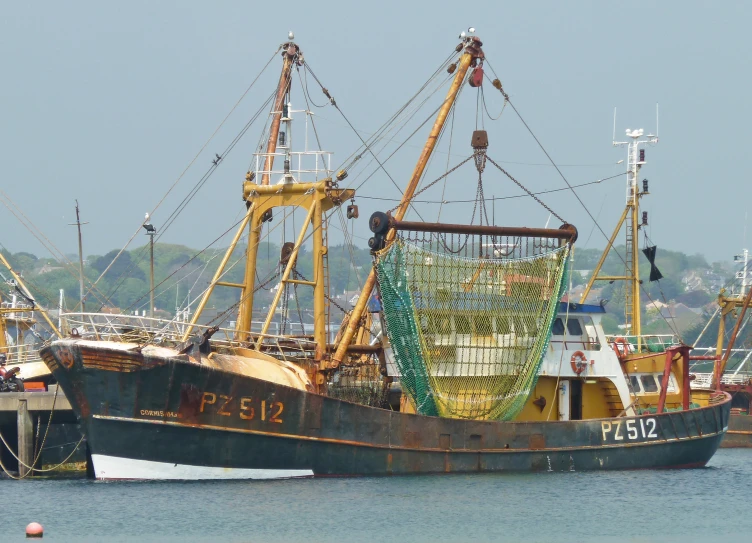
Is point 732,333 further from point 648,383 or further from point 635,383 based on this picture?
point 635,383

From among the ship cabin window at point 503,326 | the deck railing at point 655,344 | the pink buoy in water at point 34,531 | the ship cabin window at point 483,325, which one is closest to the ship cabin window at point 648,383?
the deck railing at point 655,344

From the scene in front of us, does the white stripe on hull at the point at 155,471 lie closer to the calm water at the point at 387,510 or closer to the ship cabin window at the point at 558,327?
the calm water at the point at 387,510

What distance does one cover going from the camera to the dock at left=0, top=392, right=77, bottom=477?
123 feet

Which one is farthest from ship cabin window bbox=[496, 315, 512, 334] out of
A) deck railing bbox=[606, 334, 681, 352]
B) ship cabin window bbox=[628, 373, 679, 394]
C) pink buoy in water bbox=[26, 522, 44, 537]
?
pink buoy in water bbox=[26, 522, 44, 537]

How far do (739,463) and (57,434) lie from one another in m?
23.6

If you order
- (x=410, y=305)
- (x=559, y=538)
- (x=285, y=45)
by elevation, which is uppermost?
(x=285, y=45)

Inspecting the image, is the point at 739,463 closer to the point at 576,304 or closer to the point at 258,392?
the point at 576,304

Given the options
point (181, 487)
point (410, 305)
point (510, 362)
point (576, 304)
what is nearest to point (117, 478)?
point (181, 487)

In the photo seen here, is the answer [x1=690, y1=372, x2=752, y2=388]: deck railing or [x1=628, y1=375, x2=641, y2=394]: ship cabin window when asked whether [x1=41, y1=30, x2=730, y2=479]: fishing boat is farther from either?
[x1=690, y1=372, x2=752, y2=388]: deck railing

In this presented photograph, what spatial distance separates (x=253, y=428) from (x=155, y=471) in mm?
2554

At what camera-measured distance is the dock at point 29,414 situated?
3762 cm

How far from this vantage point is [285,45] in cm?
4059

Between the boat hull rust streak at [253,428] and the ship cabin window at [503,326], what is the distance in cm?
251

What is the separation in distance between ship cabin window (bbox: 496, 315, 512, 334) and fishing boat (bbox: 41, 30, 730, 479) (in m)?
0.05
